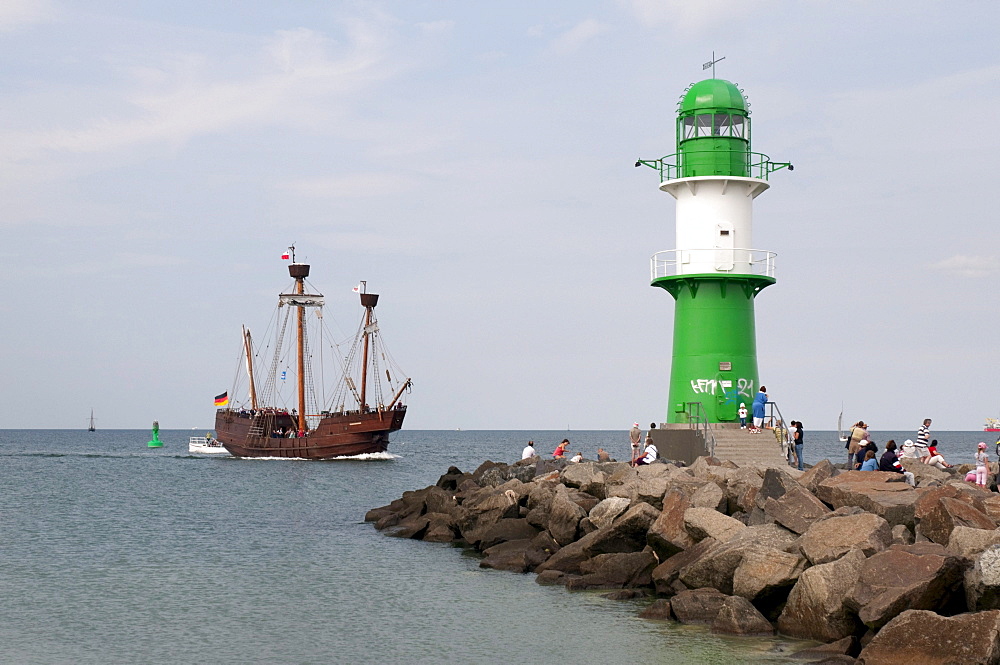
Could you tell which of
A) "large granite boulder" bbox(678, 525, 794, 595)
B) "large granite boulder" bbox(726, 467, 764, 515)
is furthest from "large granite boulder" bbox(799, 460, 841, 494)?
"large granite boulder" bbox(678, 525, 794, 595)

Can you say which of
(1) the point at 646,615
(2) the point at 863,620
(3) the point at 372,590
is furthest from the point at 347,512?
(2) the point at 863,620

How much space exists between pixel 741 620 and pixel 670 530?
349 cm

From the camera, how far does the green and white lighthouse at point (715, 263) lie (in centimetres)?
2517

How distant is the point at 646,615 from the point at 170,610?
298 inches

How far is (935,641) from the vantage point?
10.4m

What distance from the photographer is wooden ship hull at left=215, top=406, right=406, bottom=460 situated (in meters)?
65.1

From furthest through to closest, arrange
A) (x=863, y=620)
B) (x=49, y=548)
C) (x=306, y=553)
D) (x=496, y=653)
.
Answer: (x=49, y=548)
(x=306, y=553)
(x=496, y=653)
(x=863, y=620)

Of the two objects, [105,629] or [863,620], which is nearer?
[863,620]

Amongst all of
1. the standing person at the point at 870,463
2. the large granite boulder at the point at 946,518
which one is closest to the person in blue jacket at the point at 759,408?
the standing person at the point at 870,463

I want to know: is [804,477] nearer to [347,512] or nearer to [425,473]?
[347,512]

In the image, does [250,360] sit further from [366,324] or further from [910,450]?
[910,450]

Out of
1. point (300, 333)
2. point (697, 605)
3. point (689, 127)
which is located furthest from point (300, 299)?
point (697, 605)

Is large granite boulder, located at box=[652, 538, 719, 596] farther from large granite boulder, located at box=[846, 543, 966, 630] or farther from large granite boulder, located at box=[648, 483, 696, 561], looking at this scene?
large granite boulder, located at box=[846, 543, 966, 630]

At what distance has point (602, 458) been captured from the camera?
1091 inches
